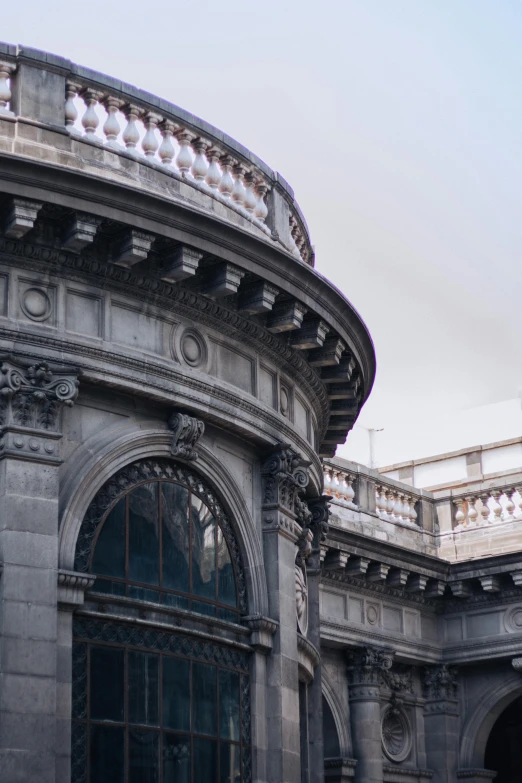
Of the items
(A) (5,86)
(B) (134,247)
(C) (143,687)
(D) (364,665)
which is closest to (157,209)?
(B) (134,247)

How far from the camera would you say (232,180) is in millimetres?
21750

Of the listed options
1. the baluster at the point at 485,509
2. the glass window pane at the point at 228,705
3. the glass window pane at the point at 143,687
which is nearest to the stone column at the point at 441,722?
the baluster at the point at 485,509

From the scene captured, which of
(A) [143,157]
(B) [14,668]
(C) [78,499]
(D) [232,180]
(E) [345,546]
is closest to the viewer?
(B) [14,668]

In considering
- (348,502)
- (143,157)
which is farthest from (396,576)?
(143,157)

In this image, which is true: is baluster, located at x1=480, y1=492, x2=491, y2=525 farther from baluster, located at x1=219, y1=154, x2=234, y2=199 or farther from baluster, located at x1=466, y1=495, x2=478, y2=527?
baluster, located at x1=219, y1=154, x2=234, y2=199

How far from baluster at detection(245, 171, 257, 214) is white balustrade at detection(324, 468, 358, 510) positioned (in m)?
12.4

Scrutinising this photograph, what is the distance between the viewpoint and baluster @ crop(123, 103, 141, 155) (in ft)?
66.2

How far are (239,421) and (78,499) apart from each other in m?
3.07

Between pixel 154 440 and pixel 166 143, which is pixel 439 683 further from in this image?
pixel 166 143

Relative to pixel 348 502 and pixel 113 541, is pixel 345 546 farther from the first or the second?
pixel 113 541

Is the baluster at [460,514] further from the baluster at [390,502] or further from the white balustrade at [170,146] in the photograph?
the white balustrade at [170,146]

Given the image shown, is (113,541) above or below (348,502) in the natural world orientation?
below

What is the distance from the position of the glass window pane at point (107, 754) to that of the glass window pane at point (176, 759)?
28.7 inches

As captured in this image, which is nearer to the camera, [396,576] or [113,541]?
[113,541]
